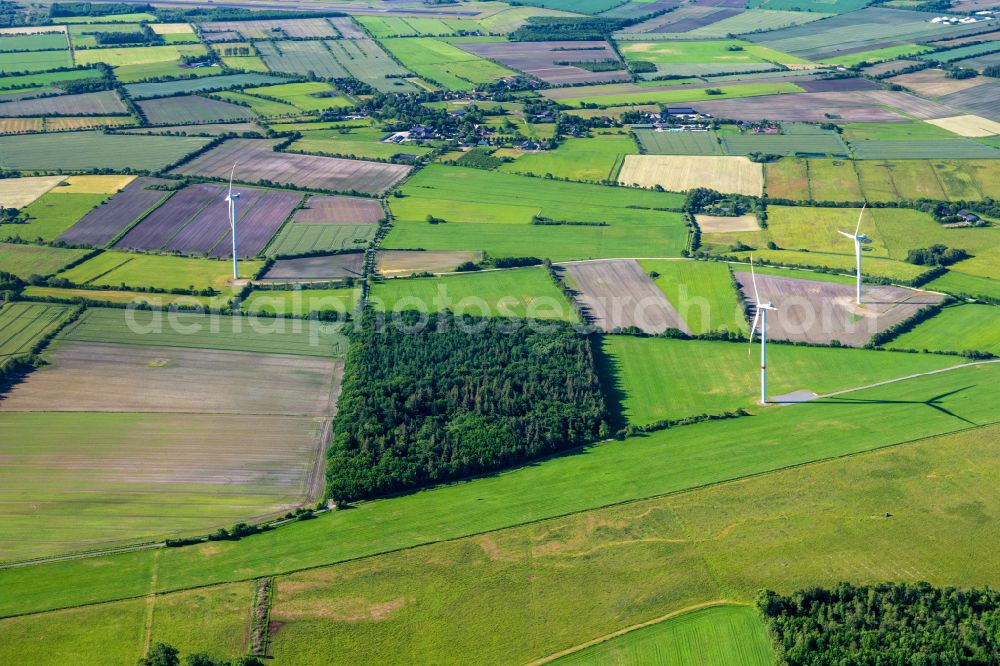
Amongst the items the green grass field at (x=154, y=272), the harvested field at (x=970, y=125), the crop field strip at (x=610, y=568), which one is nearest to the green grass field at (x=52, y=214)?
the green grass field at (x=154, y=272)

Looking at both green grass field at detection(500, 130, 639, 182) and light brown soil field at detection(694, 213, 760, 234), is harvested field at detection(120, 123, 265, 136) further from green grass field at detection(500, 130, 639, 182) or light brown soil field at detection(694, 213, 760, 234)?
light brown soil field at detection(694, 213, 760, 234)

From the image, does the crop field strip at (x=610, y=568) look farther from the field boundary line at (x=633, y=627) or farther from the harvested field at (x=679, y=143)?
the harvested field at (x=679, y=143)

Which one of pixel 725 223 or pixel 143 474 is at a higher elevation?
pixel 725 223

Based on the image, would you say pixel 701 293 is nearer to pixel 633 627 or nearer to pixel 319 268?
pixel 319 268

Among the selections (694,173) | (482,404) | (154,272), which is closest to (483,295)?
(482,404)

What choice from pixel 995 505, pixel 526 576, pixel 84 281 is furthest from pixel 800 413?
pixel 84 281

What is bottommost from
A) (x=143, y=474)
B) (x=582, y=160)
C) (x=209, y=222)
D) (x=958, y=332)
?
(x=143, y=474)

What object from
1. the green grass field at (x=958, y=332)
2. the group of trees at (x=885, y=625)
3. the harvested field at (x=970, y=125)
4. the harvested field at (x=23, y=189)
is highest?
the harvested field at (x=970, y=125)

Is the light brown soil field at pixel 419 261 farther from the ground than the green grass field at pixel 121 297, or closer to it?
farther from the ground
